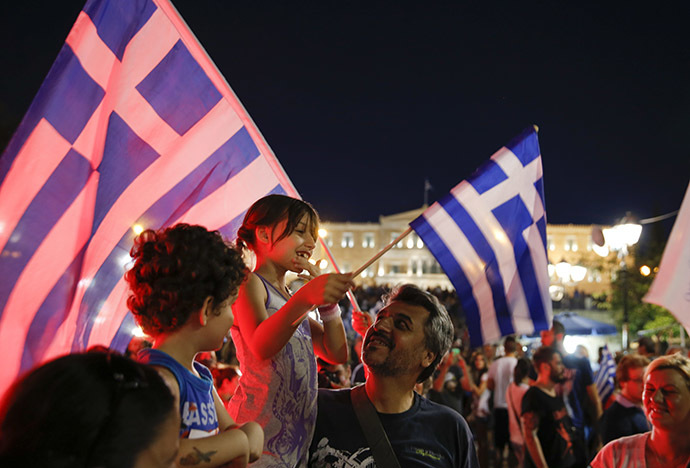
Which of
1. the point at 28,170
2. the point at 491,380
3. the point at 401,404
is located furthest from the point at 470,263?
the point at 491,380

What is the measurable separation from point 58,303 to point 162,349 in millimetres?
739

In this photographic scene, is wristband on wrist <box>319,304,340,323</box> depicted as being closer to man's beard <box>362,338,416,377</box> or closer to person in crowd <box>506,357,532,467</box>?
man's beard <box>362,338,416,377</box>

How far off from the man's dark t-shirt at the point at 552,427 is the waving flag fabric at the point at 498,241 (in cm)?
151

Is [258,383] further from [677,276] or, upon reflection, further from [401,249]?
[401,249]

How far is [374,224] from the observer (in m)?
107

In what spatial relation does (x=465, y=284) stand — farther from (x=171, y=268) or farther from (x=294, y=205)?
(x=171, y=268)

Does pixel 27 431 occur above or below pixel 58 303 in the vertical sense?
below

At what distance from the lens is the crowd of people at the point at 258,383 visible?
1.10m

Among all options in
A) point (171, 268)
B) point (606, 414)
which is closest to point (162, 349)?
point (171, 268)

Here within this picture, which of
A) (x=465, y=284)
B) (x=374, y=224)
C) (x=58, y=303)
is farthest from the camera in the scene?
(x=374, y=224)

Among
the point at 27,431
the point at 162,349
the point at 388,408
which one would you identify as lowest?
the point at 388,408

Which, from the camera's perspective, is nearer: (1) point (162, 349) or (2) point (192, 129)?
(1) point (162, 349)

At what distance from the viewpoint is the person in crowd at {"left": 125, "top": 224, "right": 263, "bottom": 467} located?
1707mm

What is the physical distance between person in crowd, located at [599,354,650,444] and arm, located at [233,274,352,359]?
139 inches
